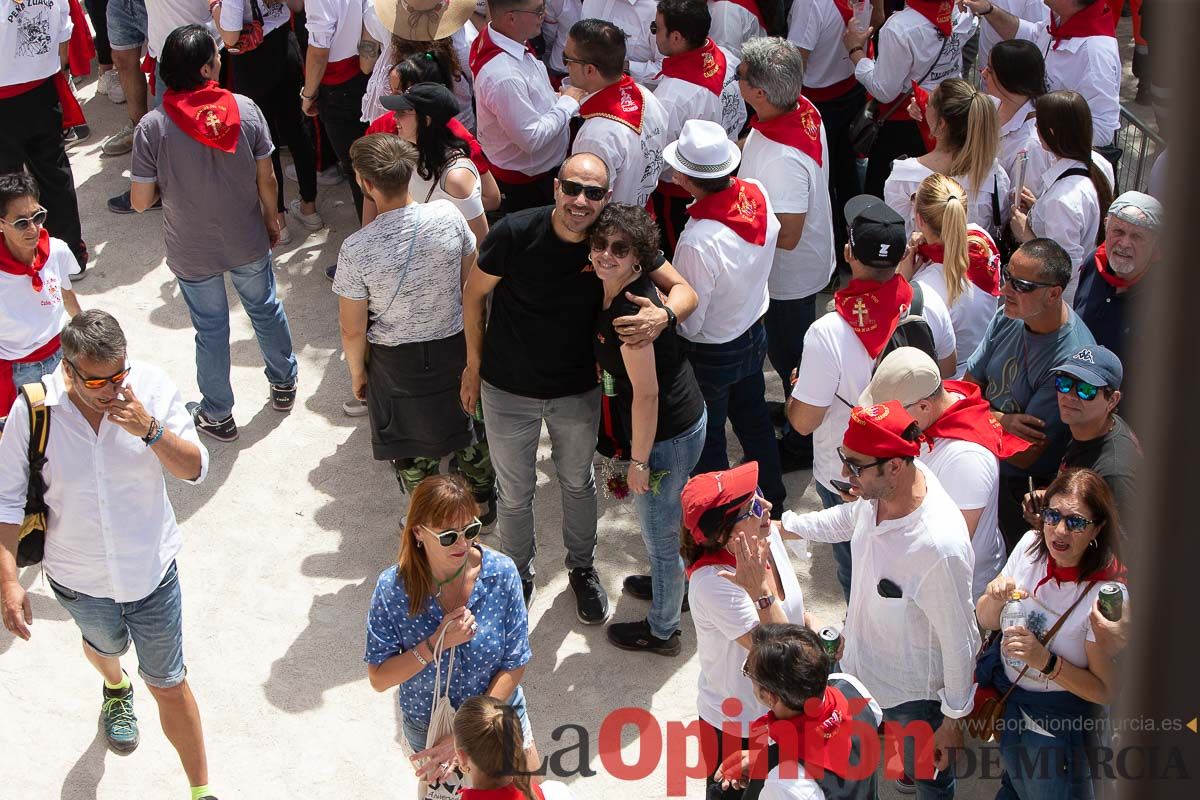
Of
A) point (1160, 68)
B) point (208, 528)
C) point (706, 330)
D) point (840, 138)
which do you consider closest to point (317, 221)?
point (208, 528)

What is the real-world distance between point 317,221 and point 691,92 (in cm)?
294

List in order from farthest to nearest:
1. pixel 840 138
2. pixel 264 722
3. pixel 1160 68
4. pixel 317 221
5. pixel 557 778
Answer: pixel 317 221, pixel 840 138, pixel 264 722, pixel 557 778, pixel 1160 68

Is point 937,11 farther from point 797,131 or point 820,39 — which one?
point 797,131

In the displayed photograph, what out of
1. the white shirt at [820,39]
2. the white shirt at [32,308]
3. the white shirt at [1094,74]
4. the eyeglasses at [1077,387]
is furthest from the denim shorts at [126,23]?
the eyeglasses at [1077,387]

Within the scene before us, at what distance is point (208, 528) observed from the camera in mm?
5836

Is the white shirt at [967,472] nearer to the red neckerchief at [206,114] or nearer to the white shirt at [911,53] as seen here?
the white shirt at [911,53]

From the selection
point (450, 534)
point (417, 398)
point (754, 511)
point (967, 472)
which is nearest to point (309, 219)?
point (417, 398)

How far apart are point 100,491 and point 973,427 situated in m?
2.78

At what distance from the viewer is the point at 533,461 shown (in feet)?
16.5

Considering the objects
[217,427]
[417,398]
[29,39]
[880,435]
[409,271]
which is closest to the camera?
[880,435]

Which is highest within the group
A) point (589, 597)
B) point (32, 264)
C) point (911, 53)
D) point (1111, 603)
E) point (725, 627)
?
point (1111, 603)

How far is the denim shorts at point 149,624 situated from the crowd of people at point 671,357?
2 centimetres

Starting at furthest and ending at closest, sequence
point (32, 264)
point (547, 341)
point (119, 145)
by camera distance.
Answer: point (119, 145) → point (32, 264) → point (547, 341)

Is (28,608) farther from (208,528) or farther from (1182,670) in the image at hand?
(1182,670)
